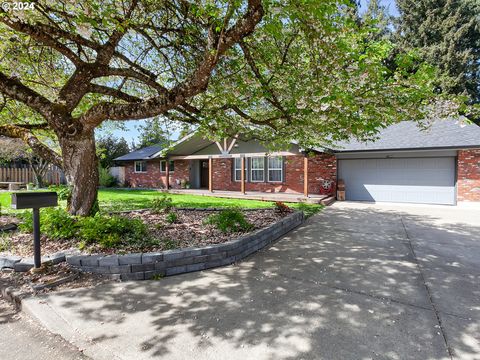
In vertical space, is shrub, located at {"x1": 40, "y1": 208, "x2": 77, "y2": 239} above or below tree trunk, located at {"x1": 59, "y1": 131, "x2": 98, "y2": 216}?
below

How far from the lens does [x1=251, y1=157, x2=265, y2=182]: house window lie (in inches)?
638

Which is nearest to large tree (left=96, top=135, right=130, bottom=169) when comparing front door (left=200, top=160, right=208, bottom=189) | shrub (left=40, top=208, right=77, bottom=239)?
front door (left=200, top=160, right=208, bottom=189)

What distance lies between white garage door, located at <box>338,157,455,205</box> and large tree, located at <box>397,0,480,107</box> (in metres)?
13.7

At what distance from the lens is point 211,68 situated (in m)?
4.24

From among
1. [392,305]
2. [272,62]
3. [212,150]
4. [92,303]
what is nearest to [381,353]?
[392,305]

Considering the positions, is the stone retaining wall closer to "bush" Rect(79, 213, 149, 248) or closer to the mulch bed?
the mulch bed

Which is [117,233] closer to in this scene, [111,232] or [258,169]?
[111,232]

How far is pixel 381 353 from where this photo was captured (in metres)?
2.36

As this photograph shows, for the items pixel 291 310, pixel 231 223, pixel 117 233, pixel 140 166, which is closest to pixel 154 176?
pixel 140 166

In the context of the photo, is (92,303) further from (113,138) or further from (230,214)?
(113,138)

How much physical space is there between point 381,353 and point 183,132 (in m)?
7.32

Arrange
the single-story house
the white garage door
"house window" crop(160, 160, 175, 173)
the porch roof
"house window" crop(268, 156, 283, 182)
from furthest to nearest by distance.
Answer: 1. "house window" crop(160, 160, 175, 173)
2. "house window" crop(268, 156, 283, 182)
3. the porch roof
4. the white garage door
5. the single-story house

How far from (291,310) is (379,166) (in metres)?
12.2

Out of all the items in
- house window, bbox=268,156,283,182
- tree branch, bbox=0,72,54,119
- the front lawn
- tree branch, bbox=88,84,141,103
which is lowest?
the front lawn
